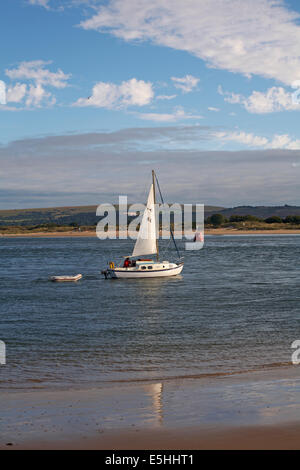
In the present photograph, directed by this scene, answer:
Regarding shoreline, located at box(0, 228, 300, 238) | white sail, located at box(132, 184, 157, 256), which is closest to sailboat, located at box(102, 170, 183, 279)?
white sail, located at box(132, 184, 157, 256)

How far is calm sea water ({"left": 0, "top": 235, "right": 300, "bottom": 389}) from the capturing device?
51.4 feet

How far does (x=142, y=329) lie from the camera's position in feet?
75.5

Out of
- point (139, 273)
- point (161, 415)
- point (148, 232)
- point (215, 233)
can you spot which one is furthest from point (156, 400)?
point (215, 233)

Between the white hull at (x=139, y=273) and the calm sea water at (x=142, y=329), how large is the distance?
2386 mm

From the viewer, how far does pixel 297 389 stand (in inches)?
484

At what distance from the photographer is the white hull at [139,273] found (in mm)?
46906

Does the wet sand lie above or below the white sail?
below

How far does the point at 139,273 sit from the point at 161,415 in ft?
120

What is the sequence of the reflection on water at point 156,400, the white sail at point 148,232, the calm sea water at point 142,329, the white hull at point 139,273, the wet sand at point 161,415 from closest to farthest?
the wet sand at point 161,415, the reflection on water at point 156,400, the calm sea water at point 142,329, the white hull at point 139,273, the white sail at point 148,232

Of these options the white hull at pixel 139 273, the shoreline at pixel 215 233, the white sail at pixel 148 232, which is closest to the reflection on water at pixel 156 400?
the white hull at pixel 139 273

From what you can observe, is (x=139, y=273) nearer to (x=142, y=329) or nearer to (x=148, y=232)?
(x=148, y=232)

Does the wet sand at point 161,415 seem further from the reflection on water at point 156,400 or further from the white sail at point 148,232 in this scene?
the white sail at point 148,232

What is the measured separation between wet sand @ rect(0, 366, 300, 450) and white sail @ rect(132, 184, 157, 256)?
33.9 m

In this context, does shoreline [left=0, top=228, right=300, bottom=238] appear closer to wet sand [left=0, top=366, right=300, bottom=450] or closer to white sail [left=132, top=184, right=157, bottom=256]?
white sail [left=132, top=184, right=157, bottom=256]
